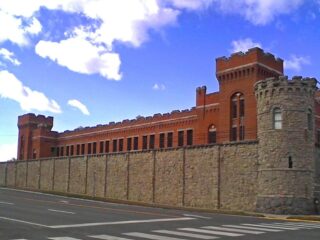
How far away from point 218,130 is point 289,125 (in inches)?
646

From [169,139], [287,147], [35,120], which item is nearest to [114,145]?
[169,139]

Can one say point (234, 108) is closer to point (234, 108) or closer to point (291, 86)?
point (234, 108)

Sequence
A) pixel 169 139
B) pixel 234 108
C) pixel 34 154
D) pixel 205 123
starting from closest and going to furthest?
pixel 234 108 → pixel 205 123 → pixel 169 139 → pixel 34 154

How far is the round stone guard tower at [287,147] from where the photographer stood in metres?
32.1

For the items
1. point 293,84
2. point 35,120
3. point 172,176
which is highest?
point 35,120

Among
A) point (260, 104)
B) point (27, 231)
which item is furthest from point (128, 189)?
point (27, 231)

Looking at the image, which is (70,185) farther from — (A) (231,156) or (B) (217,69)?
(A) (231,156)

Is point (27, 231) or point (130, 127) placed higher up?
point (130, 127)

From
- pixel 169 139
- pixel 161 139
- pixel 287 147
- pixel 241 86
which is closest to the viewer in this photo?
pixel 287 147

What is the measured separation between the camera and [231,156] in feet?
119

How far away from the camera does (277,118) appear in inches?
1321

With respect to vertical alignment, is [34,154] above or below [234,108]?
below

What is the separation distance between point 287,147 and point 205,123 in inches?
753

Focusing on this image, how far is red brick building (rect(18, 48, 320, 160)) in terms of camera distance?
4634cm
